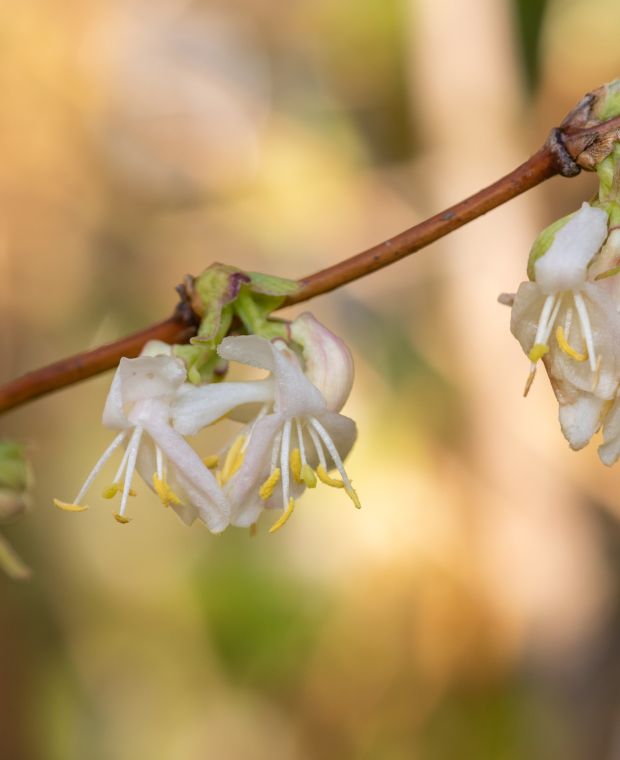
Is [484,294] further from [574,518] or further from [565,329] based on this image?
[565,329]

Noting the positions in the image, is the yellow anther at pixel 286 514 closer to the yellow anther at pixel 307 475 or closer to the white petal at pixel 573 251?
the yellow anther at pixel 307 475

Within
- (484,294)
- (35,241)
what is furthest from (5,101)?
(484,294)

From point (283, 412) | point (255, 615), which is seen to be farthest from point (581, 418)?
point (255, 615)

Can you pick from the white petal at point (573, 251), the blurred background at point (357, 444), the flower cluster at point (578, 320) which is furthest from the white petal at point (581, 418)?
the blurred background at point (357, 444)

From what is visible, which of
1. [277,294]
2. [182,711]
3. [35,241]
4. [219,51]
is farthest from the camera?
[219,51]

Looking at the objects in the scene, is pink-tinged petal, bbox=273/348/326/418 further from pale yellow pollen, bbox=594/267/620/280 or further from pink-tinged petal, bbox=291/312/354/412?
pale yellow pollen, bbox=594/267/620/280

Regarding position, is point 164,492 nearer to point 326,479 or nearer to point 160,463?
point 160,463
